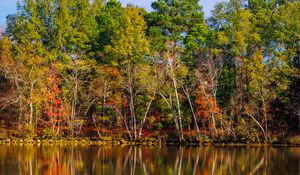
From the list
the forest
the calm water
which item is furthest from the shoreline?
the calm water

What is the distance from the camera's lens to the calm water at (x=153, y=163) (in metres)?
24.5

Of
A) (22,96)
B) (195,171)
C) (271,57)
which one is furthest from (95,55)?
(195,171)

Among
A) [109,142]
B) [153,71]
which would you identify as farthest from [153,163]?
[153,71]

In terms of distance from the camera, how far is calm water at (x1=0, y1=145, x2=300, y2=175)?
24453 millimetres

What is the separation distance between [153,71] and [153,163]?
1996 centimetres

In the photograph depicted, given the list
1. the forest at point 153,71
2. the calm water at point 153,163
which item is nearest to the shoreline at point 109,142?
the forest at point 153,71

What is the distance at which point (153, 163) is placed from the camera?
Result: 92.7ft

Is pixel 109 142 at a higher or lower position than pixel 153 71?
lower

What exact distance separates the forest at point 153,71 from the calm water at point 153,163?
9656mm

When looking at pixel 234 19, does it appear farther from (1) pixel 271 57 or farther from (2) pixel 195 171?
(2) pixel 195 171

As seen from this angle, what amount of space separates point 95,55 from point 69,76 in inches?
243

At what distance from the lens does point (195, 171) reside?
24.6 metres

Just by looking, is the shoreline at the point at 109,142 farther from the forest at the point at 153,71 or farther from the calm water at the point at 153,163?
the calm water at the point at 153,163

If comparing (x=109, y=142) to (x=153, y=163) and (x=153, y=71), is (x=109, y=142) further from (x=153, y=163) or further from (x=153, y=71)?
(x=153, y=163)
